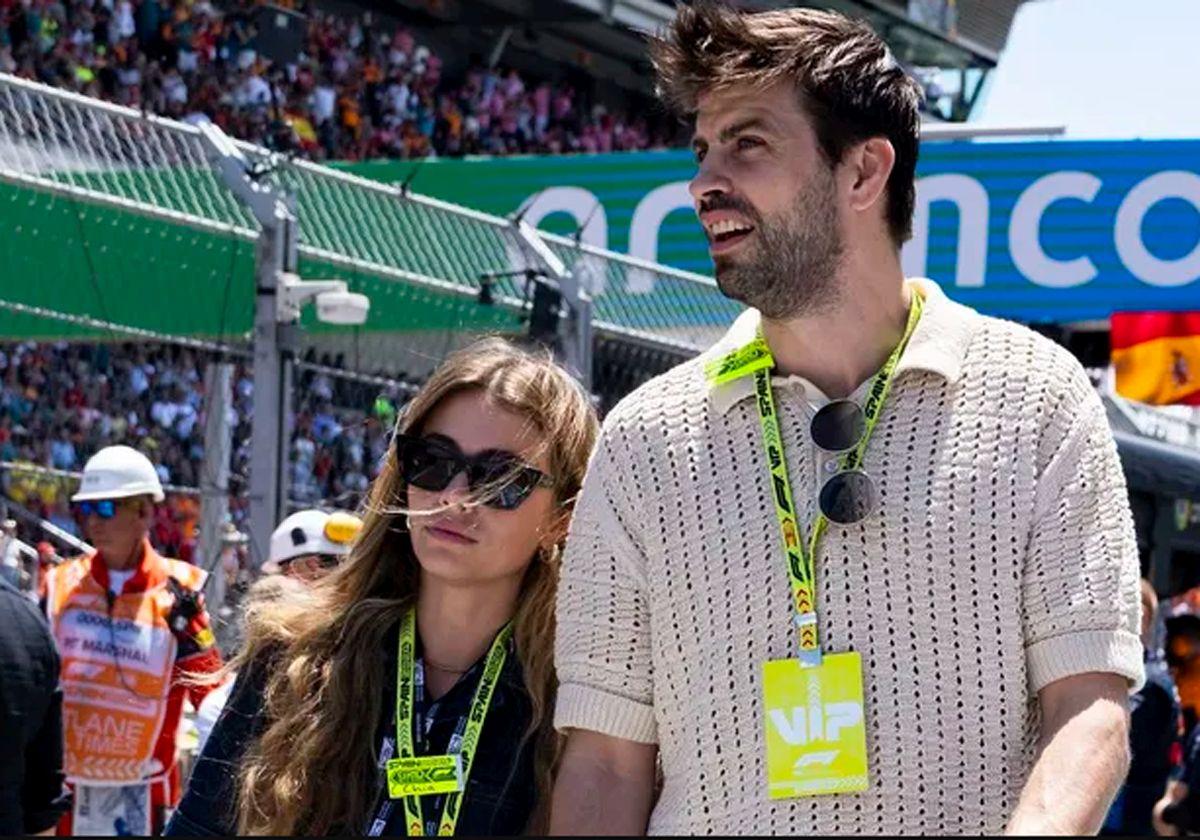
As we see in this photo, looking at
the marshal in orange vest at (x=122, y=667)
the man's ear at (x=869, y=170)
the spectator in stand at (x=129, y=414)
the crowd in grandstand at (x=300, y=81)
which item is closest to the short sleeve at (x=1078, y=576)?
the man's ear at (x=869, y=170)

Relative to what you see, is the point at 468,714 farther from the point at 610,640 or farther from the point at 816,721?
the point at 816,721

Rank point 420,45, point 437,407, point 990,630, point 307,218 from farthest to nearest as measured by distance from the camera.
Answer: point 420,45 → point 307,218 → point 437,407 → point 990,630

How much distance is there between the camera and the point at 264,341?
24.7 feet

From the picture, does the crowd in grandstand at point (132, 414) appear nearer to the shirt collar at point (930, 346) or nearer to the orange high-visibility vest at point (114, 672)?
the orange high-visibility vest at point (114, 672)

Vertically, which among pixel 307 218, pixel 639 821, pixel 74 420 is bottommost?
pixel 639 821

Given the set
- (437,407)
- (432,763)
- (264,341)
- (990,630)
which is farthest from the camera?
(264,341)

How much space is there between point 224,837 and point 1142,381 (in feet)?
39.3

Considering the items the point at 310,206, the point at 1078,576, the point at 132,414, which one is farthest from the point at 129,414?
the point at 1078,576

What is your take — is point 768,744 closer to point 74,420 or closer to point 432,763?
point 432,763

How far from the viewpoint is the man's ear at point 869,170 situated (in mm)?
2791

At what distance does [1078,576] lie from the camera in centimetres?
260

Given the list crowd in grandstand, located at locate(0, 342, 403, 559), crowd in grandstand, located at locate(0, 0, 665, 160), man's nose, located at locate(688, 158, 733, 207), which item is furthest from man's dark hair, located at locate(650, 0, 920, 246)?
crowd in grandstand, located at locate(0, 0, 665, 160)

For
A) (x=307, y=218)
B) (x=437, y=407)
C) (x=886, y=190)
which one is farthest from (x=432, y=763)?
(x=307, y=218)

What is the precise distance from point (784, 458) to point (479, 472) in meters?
0.72
